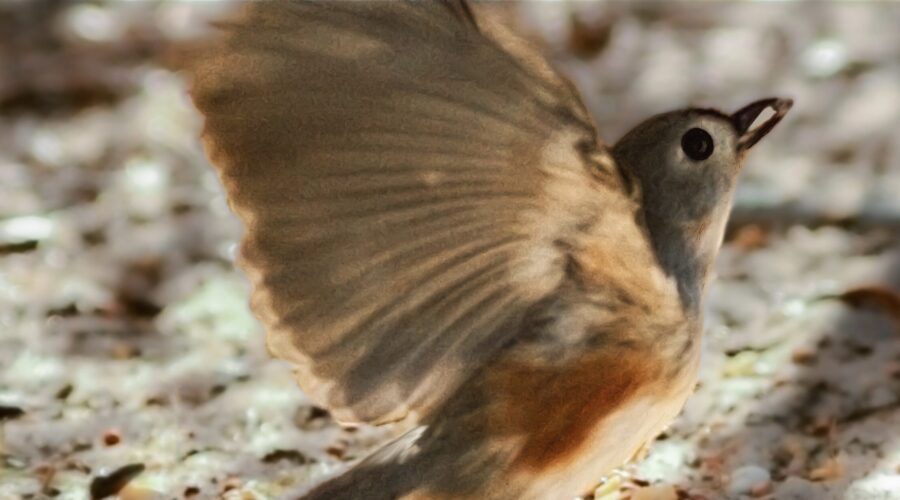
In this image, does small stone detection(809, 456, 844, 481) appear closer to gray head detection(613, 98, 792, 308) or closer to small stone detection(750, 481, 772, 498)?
small stone detection(750, 481, 772, 498)

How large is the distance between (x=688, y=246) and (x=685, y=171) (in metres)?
0.05

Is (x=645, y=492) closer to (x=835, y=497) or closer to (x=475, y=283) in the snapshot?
(x=835, y=497)

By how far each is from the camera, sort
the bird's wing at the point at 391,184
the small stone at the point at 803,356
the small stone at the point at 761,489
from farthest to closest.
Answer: the small stone at the point at 803,356
the small stone at the point at 761,489
the bird's wing at the point at 391,184

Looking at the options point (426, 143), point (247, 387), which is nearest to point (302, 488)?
point (247, 387)

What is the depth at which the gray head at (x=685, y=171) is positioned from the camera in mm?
709

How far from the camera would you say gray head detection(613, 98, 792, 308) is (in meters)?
0.71

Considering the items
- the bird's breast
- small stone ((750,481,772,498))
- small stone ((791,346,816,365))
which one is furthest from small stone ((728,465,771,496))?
the bird's breast

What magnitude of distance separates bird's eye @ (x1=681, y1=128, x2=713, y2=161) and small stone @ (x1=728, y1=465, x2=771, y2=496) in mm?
438

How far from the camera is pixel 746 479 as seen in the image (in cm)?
105

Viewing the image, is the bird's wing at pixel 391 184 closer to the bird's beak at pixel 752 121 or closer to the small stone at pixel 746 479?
the bird's beak at pixel 752 121

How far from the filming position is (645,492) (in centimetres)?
104

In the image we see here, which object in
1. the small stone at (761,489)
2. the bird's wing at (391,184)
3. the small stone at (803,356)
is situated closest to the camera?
the bird's wing at (391,184)

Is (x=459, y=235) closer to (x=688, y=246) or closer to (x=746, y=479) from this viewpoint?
(x=688, y=246)

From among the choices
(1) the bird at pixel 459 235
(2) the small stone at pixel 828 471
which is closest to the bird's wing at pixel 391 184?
(1) the bird at pixel 459 235
